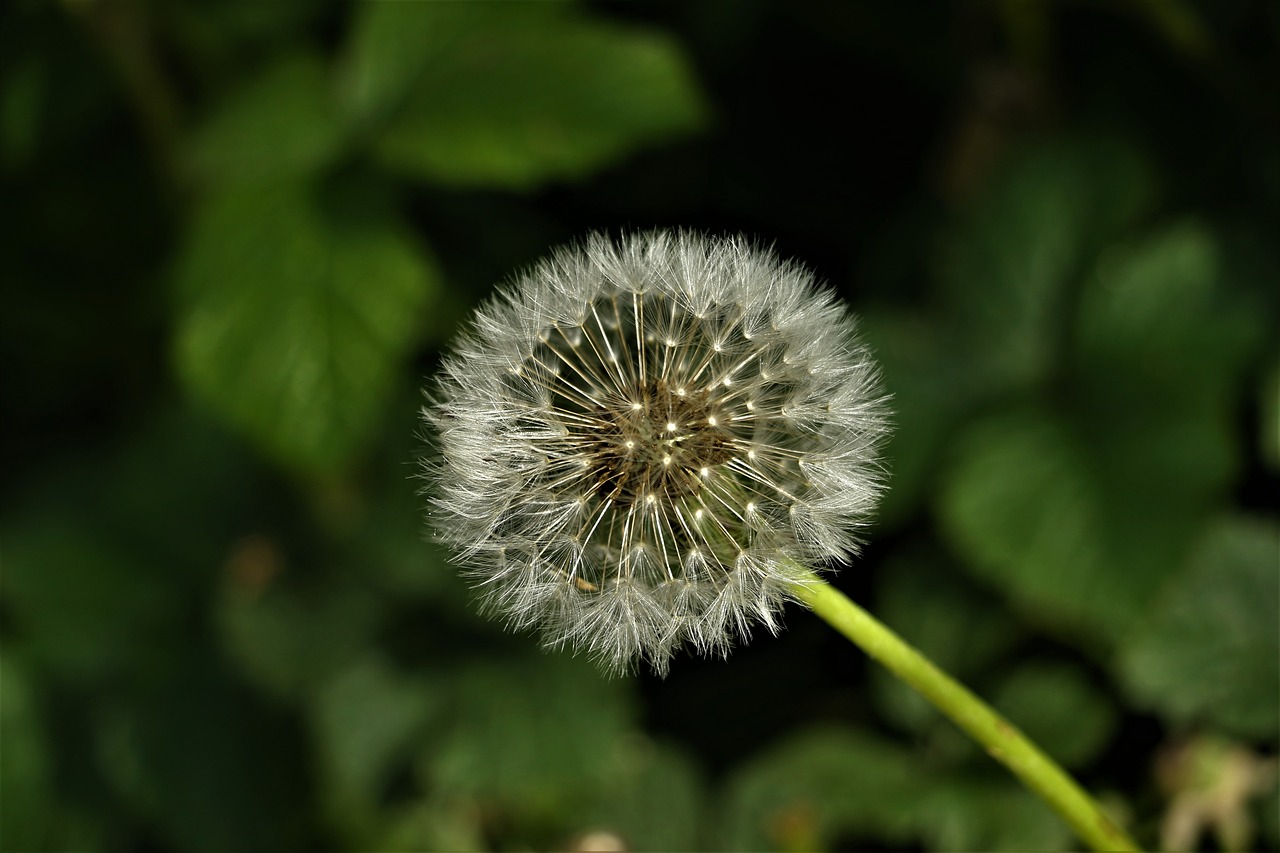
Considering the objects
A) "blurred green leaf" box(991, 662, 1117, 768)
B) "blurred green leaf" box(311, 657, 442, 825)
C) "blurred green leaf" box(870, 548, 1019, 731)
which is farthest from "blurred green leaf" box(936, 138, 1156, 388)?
"blurred green leaf" box(311, 657, 442, 825)

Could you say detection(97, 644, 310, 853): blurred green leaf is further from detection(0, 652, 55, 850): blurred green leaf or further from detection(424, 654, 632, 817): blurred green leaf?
detection(0, 652, 55, 850): blurred green leaf

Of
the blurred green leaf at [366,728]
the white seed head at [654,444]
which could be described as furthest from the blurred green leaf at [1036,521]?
the blurred green leaf at [366,728]

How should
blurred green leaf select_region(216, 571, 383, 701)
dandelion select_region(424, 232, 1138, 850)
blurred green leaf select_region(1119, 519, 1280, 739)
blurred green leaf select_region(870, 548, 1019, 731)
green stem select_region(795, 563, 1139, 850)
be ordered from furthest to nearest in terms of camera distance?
blurred green leaf select_region(216, 571, 383, 701) < blurred green leaf select_region(870, 548, 1019, 731) < blurred green leaf select_region(1119, 519, 1280, 739) < dandelion select_region(424, 232, 1138, 850) < green stem select_region(795, 563, 1139, 850)

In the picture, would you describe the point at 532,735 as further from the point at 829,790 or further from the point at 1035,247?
the point at 1035,247

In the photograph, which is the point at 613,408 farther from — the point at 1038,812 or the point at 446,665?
the point at 446,665

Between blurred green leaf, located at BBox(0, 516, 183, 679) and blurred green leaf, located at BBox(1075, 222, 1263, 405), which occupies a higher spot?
blurred green leaf, located at BBox(1075, 222, 1263, 405)

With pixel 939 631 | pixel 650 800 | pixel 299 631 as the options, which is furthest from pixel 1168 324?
pixel 299 631

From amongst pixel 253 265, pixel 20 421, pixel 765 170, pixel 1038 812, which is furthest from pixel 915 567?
pixel 20 421
